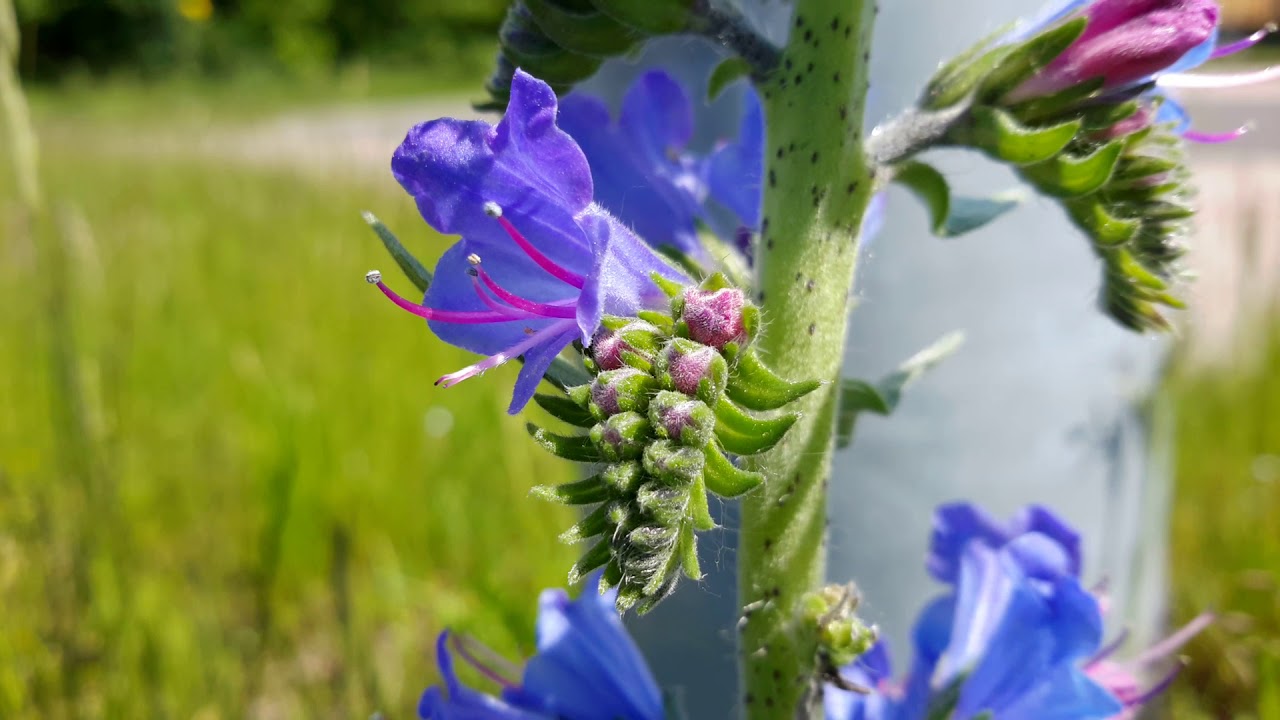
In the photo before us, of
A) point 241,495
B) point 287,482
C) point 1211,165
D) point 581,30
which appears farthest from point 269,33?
point 581,30

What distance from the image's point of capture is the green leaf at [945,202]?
87cm

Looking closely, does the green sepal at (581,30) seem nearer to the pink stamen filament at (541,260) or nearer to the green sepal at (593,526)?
the pink stamen filament at (541,260)

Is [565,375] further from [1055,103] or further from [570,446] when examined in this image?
[1055,103]

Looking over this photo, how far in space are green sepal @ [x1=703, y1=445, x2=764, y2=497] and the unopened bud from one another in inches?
1.8

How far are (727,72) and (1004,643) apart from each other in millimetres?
546

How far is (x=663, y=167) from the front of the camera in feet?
3.25

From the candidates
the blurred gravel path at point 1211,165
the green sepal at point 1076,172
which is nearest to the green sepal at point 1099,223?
the green sepal at point 1076,172

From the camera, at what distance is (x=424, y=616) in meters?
1.97

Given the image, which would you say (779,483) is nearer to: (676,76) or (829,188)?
(829,188)

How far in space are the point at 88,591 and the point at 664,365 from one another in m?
1.23

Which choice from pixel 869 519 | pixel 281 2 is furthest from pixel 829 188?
pixel 281 2

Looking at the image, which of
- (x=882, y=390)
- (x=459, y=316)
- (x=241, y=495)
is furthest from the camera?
(x=241, y=495)

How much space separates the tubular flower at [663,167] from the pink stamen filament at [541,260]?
20 centimetres

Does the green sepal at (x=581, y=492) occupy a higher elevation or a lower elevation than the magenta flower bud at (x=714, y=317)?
lower
